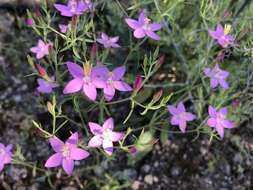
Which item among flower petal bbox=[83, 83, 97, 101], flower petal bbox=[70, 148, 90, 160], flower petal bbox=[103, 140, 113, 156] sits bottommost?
flower petal bbox=[70, 148, 90, 160]

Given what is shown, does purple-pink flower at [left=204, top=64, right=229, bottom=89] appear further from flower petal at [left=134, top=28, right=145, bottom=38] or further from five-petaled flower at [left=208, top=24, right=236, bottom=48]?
flower petal at [left=134, top=28, right=145, bottom=38]

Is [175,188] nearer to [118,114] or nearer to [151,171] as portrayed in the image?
[151,171]

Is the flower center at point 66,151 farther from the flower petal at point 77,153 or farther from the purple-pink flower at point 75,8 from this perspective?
the purple-pink flower at point 75,8

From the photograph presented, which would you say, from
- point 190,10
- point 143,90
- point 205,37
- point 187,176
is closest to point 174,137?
point 187,176

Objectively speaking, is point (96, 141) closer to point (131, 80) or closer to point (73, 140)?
point (73, 140)

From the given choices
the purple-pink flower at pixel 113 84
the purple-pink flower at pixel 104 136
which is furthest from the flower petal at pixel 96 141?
the purple-pink flower at pixel 113 84

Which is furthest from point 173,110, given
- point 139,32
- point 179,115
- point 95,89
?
point 95,89

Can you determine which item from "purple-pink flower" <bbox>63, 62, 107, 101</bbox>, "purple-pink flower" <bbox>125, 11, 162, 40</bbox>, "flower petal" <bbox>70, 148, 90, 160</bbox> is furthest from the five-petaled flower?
"flower petal" <bbox>70, 148, 90, 160</bbox>

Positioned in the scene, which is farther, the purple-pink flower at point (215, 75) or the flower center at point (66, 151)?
the purple-pink flower at point (215, 75)

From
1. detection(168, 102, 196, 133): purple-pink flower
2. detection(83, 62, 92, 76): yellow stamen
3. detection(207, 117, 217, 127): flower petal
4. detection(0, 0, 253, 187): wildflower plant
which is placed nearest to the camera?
detection(83, 62, 92, 76): yellow stamen
